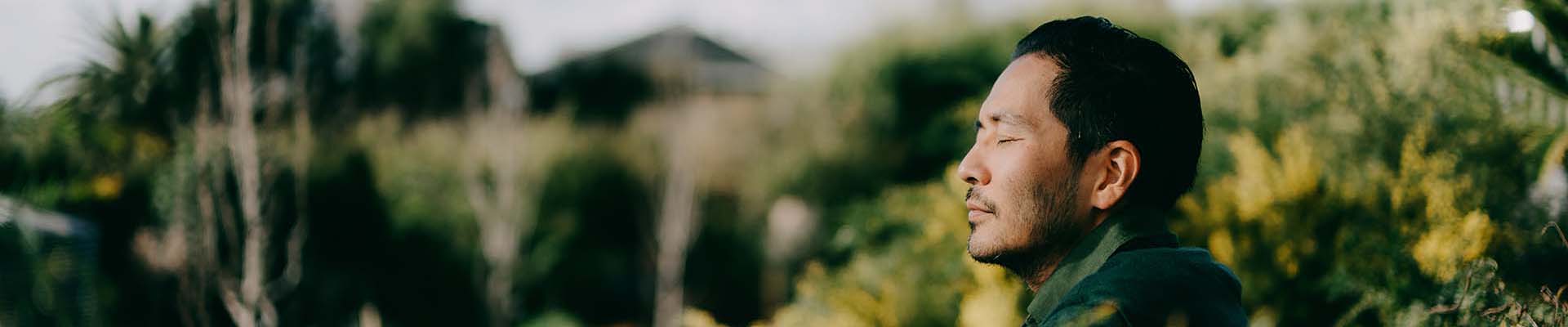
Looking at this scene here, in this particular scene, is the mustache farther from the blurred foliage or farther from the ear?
the blurred foliage

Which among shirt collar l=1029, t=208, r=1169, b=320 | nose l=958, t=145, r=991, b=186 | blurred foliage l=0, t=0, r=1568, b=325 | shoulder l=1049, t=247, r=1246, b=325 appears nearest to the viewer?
shoulder l=1049, t=247, r=1246, b=325

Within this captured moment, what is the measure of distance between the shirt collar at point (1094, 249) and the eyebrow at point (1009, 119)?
166mm

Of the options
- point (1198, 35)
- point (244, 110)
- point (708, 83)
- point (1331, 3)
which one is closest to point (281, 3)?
point (244, 110)

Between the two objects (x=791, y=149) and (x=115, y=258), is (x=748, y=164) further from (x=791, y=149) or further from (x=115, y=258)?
(x=115, y=258)

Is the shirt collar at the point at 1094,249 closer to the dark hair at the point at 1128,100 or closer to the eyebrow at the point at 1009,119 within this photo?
the dark hair at the point at 1128,100

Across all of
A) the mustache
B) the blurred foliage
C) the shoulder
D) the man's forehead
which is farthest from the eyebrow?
the blurred foliage

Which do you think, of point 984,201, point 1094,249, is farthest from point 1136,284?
point 984,201

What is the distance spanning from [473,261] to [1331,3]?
12440 mm

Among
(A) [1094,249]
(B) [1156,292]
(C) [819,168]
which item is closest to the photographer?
(B) [1156,292]

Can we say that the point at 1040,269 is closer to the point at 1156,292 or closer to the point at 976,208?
the point at 976,208

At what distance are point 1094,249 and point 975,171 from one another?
193mm

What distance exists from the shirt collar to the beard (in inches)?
1.0

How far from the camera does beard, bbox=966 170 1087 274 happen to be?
1357 millimetres

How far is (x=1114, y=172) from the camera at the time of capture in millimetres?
1355
